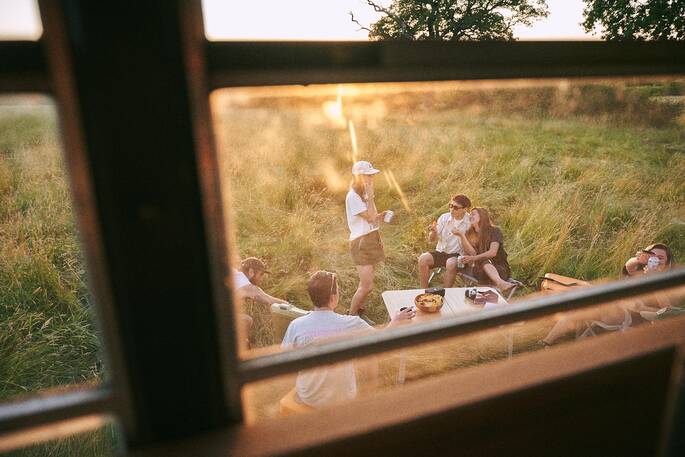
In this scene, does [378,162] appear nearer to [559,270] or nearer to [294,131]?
[294,131]

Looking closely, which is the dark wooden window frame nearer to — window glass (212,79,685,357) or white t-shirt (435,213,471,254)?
window glass (212,79,685,357)

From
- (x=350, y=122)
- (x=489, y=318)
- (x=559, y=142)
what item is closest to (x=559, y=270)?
(x=559, y=142)

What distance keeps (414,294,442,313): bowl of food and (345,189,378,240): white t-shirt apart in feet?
3.13

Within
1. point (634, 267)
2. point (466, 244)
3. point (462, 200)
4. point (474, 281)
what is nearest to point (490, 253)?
point (466, 244)

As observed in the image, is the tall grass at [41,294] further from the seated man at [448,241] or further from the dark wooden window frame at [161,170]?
the seated man at [448,241]

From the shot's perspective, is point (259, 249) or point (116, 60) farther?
point (259, 249)

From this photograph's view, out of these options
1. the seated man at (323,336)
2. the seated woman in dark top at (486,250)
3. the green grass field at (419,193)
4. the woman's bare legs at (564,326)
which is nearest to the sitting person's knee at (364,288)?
the green grass field at (419,193)

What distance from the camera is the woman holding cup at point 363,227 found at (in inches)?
138

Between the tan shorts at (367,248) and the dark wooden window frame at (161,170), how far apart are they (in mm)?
3247

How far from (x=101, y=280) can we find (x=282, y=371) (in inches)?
9.7

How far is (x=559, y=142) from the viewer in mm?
5109

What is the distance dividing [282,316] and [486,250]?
2075 millimetres

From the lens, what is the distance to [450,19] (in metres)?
0.89

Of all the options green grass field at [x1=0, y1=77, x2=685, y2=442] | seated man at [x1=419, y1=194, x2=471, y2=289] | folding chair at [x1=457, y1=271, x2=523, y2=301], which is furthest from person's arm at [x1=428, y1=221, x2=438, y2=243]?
folding chair at [x1=457, y1=271, x2=523, y2=301]
